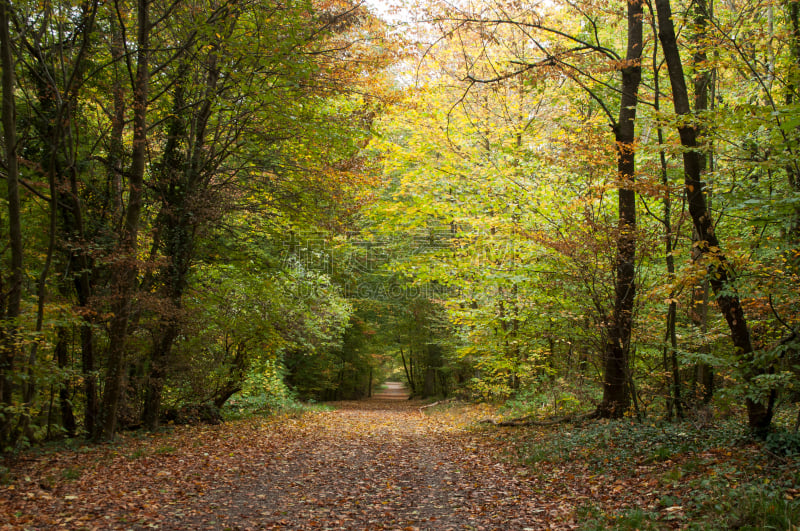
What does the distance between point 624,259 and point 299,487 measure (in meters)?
6.52

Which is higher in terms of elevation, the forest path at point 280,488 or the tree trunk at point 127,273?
the tree trunk at point 127,273

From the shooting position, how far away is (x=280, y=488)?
6.86 m

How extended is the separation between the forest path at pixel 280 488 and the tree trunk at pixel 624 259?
2.54 meters

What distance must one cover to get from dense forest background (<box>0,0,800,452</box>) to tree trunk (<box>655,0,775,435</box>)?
0.03 meters

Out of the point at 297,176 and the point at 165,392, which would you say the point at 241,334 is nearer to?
the point at 165,392

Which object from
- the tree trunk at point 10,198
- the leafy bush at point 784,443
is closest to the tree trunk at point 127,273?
the tree trunk at point 10,198

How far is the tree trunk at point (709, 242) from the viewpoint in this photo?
19.5ft

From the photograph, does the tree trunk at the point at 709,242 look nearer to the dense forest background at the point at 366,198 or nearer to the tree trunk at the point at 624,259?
the dense forest background at the point at 366,198

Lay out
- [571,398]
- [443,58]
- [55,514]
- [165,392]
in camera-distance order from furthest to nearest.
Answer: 1. [165,392]
2. [571,398]
3. [443,58]
4. [55,514]

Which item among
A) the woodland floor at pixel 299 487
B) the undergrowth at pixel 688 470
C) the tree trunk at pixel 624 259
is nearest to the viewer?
the undergrowth at pixel 688 470

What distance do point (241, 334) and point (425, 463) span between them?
6.68 meters

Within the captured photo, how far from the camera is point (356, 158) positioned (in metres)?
12.6

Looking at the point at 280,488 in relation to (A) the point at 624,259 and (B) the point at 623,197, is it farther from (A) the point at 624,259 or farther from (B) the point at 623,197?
(B) the point at 623,197

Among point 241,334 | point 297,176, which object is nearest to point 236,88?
point 297,176
